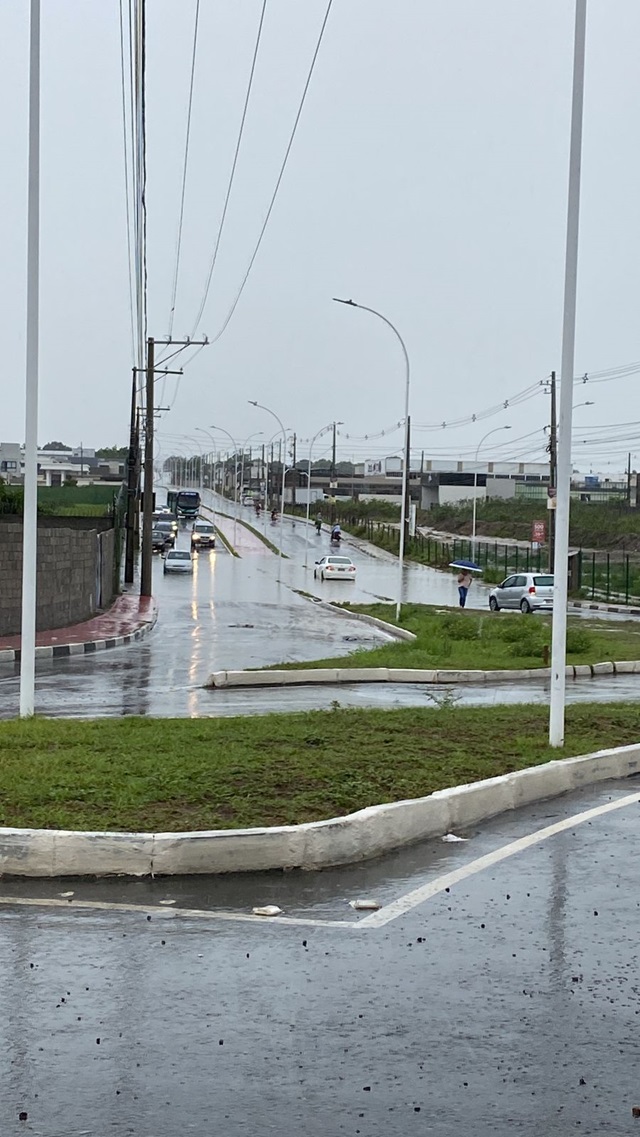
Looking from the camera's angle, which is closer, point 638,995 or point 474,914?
point 638,995

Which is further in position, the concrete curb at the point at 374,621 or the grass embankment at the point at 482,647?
the concrete curb at the point at 374,621

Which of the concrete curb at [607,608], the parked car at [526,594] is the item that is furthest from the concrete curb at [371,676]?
the concrete curb at [607,608]

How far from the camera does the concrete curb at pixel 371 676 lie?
2088 centimetres

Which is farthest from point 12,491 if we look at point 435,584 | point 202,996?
point 202,996

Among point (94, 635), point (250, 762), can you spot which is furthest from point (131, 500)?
point (250, 762)

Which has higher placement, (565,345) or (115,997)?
(565,345)

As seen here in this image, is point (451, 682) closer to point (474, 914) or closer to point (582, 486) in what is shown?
point (474, 914)

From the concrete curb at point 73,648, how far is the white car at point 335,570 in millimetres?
34361

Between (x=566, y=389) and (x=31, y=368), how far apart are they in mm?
5735

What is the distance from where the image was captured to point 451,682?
2192cm

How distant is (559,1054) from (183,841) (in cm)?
319

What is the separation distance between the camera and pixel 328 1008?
540 centimetres

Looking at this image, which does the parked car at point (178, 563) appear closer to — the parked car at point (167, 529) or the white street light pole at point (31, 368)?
the parked car at point (167, 529)

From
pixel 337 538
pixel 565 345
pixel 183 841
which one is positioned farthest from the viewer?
pixel 337 538
